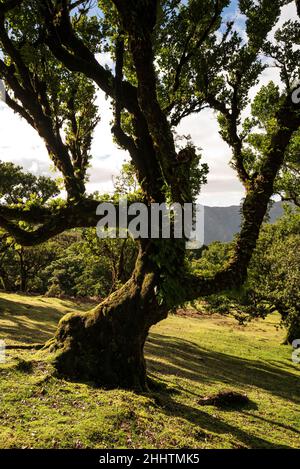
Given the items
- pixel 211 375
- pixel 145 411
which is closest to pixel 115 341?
pixel 145 411

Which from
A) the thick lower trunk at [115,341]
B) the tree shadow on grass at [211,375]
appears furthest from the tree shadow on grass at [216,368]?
the thick lower trunk at [115,341]

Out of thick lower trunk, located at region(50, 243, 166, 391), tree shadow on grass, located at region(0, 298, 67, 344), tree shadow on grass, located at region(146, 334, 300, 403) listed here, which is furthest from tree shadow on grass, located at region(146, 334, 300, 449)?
tree shadow on grass, located at region(0, 298, 67, 344)

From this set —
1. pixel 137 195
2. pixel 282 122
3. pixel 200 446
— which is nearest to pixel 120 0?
pixel 137 195

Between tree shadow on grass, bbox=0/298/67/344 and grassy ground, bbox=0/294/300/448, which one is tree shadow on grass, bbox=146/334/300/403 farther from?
tree shadow on grass, bbox=0/298/67/344

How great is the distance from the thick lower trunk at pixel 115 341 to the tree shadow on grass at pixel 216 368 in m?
5.72

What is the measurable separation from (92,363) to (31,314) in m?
18.5

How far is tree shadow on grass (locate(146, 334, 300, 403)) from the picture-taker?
18.0 m

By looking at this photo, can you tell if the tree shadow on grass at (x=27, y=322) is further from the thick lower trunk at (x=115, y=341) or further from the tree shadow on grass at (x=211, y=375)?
the thick lower trunk at (x=115, y=341)

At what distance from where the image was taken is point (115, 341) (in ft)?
37.6

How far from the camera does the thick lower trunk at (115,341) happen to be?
11.3 meters

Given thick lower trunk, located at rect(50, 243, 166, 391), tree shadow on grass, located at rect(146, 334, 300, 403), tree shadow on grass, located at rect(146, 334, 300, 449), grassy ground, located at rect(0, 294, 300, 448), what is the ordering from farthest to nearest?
tree shadow on grass, located at rect(146, 334, 300, 403)
thick lower trunk, located at rect(50, 243, 166, 391)
tree shadow on grass, located at rect(146, 334, 300, 449)
grassy ground, located at rect(0, 294, 300, 448)

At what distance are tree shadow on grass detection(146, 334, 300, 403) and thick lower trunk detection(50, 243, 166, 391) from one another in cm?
572

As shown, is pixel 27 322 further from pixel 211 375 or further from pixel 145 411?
pixel 145 411

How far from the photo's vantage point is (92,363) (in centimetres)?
1131
